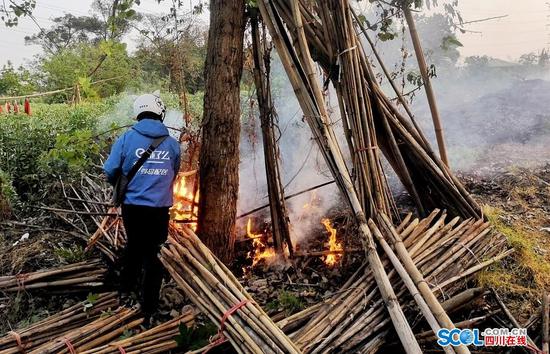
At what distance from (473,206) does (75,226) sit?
442 centimetres

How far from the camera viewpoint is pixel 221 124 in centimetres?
365

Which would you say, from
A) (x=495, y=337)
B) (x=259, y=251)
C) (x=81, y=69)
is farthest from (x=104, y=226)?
(x=81, y=69)

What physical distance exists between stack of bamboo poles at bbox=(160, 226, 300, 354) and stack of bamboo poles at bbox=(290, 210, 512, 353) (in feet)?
0.82

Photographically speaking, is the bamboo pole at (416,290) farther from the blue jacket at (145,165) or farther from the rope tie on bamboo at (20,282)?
the rope tie on bamboo at (20,282)

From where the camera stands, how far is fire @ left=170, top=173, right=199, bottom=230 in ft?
13.5

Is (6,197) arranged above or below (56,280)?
above

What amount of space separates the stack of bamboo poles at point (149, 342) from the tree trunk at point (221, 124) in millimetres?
1024

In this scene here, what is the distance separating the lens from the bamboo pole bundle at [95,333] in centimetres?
281

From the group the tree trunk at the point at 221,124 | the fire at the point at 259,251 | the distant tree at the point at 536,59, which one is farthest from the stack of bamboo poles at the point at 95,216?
the distant tree at the point at 536,59

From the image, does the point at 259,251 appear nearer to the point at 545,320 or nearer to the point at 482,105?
the point at 545,320

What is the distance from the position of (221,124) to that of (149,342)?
1.94m

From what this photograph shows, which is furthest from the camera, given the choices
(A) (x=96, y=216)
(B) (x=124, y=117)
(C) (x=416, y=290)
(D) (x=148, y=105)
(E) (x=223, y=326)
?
(B) (x=124, y=117)

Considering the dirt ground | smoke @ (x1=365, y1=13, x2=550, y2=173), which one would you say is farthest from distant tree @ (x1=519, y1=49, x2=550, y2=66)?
the dirt ground

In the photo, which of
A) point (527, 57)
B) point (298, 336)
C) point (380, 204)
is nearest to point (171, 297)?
point (298, 336)
